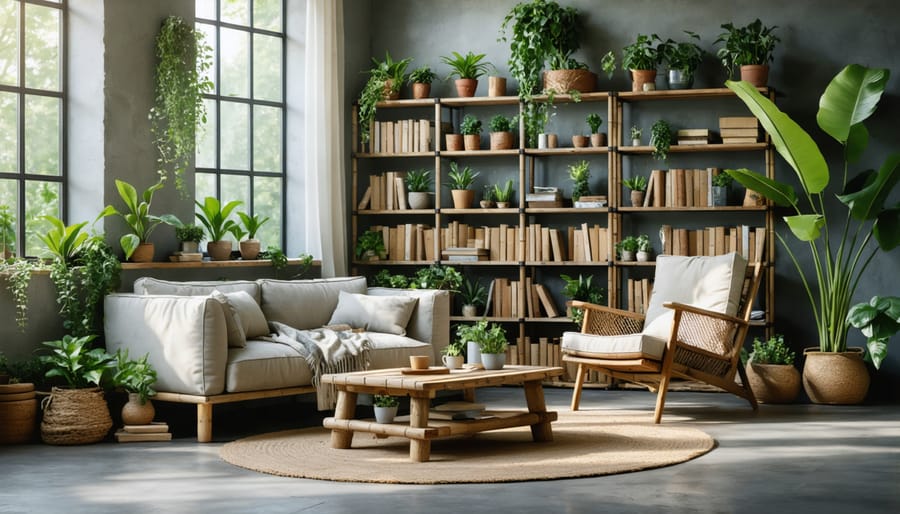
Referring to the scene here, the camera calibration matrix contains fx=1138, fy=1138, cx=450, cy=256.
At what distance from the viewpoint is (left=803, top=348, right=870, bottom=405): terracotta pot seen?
7.12 m

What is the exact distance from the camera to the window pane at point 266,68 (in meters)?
8.17

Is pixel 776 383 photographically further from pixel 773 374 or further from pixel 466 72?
pixel 466 72

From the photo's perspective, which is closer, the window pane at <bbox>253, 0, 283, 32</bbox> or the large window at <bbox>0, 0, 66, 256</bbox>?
the large window at <bbox>0, 0, 66, 256</bbox>

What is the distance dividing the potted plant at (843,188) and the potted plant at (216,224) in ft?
10.6

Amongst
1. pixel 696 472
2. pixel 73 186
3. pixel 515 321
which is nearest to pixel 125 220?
pixel 73 186

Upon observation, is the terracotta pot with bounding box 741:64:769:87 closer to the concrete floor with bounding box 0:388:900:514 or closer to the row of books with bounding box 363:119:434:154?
the row of books with bounding box 363:119:434:154

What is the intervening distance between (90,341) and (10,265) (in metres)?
0.60

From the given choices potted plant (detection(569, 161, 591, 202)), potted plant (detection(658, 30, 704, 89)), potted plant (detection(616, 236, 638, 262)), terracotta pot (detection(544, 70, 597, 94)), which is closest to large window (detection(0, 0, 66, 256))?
terracotta pot (detection(544, 70, 597, 94))

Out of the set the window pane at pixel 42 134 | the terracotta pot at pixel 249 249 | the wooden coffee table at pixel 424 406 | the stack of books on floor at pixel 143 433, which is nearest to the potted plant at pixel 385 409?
the wooden coffee table at pixel 424 406

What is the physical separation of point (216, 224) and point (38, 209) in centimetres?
116

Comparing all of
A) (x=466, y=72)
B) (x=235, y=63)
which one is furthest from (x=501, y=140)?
(x=235, y=63)

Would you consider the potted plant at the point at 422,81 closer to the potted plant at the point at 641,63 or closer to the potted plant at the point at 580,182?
the potted plant at the point at 580,182

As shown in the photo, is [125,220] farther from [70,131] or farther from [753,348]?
[753,348]

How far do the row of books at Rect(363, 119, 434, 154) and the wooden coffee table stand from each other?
314 cm
